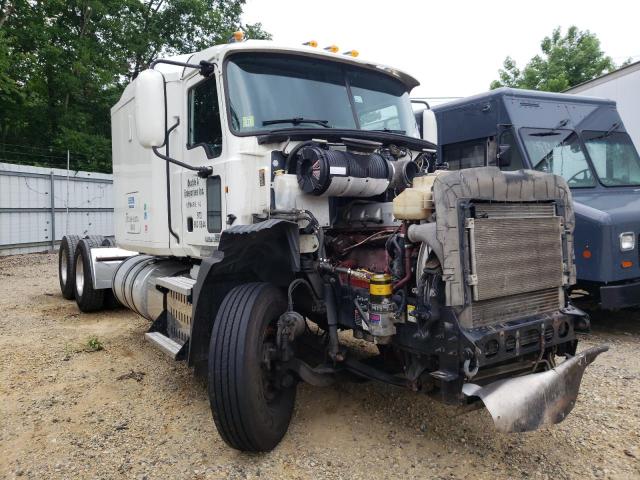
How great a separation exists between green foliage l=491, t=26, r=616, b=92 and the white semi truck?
79.8 ft

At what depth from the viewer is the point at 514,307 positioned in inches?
126

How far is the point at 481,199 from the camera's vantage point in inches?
120

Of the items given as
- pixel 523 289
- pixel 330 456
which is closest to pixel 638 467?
pixel 523 289

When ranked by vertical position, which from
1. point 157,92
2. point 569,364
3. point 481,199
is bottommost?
point 569,364

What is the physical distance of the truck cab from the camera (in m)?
5.60

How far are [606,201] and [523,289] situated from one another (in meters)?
3.82

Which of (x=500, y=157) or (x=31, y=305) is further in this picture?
(x=31, y=305)

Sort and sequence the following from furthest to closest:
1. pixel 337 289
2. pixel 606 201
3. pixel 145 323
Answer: pixel 145 323
pixel 606 201
pixel 337 289

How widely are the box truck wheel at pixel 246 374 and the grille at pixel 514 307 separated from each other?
1308 mm

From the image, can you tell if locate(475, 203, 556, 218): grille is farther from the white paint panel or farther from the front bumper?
the white paint panel

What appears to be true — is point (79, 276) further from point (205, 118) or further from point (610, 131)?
point (610, 131)

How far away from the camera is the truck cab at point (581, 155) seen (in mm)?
5602

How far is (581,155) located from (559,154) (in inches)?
11.9

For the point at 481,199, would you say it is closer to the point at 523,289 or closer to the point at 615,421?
the point at 523,289
